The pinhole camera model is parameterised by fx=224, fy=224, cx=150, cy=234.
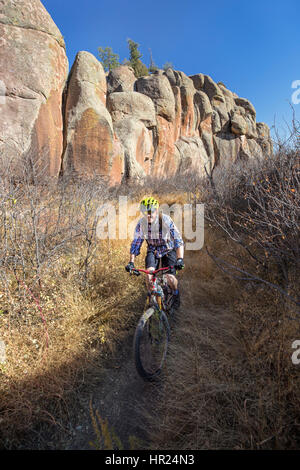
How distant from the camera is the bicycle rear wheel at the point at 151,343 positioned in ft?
8.23

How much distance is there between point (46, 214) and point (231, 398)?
375cm

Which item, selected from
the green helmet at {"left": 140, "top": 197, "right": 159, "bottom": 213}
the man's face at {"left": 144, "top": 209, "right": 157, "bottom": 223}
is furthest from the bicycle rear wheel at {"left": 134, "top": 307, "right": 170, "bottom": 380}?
the green helmet at {"left": 140, "top": 197, "right": 159, "bottom": 213}

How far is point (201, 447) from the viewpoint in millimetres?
1762

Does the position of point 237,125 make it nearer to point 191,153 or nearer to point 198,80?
point 198,80

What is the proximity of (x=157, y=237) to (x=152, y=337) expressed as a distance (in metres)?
1.41

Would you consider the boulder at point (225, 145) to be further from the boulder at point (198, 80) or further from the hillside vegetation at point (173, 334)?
the hillside vegetation at point (173, 334)

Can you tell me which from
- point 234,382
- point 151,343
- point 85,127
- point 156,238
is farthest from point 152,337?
point 85,127

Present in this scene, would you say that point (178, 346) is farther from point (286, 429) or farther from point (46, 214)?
point (46, 214)

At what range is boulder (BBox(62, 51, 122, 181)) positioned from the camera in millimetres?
9797

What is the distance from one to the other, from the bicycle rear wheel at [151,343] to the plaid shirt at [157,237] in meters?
0.96

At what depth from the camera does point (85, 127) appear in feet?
32.6

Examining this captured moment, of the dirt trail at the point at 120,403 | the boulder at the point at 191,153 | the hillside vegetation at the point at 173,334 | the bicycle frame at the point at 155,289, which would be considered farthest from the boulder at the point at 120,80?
the dirt trail at the point at 120,403

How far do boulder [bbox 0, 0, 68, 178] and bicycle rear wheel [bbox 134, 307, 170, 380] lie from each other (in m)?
6.23

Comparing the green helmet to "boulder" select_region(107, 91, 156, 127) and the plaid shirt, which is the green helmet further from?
"boulder" select_region(107, 91, 156, 127)
